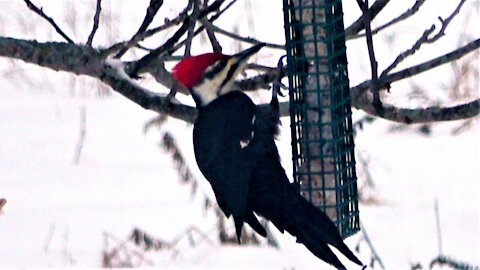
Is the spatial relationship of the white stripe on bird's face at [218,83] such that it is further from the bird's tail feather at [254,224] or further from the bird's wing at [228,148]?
the bird's tail feather at [254,224]

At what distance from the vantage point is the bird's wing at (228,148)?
15.0 feet

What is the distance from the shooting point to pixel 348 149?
504 cm

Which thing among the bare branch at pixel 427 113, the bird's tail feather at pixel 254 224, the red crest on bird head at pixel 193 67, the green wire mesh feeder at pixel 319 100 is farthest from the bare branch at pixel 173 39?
the bare branch at pixel 427 113

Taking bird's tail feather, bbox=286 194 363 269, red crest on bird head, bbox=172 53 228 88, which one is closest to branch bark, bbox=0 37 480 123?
red crest on bird head, bbox=172 53 228 88

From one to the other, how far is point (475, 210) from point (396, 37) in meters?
2.51

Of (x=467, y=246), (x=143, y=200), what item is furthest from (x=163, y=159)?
(x=467, y=246)

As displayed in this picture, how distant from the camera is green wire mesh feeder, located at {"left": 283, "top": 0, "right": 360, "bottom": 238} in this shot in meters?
4.77

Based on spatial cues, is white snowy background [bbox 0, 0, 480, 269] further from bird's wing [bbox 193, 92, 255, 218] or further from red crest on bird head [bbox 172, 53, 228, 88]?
red crest on bird head [bbox 172, 53, 228, 88]

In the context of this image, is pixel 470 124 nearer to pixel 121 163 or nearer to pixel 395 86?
pixel 395 86

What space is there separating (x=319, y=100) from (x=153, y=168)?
321 centimetres

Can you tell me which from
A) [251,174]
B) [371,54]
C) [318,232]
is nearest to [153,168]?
[251,174]

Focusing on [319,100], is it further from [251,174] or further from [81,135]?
[81,135]

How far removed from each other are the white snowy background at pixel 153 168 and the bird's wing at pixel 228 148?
103 centimetres

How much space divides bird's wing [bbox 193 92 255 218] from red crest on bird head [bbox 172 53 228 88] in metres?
0.15
